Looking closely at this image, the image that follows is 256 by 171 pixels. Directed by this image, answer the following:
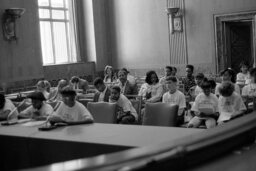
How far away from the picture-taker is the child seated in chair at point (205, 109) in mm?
6055

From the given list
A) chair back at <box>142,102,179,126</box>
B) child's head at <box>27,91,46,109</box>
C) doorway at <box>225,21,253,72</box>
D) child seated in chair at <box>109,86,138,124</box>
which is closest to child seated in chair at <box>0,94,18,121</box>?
child's head at <box>27,91,46,109</box>

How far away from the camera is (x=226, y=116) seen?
228 inches

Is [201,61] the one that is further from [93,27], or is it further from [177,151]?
[177,151]

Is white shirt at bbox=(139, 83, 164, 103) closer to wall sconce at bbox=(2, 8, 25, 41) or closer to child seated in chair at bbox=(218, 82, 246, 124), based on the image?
child seated in chair at bbox=(218, 82, 246, 124)

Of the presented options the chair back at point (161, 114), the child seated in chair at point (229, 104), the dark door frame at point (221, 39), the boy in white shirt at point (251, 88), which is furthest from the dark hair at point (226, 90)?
the dark door frame at point (221, 39)

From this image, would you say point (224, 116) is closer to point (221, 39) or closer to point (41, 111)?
point (41, 111)

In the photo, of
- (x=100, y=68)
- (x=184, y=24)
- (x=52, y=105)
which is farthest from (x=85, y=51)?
(x=52, y=105)

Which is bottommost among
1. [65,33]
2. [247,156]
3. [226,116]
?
[226,116]

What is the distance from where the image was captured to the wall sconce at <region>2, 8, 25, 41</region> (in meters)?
11.0

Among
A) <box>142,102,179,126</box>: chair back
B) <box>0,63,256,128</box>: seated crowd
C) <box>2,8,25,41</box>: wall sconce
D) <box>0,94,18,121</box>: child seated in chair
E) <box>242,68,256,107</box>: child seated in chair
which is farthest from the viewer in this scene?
<box>2,8,25,41</box>: wall sconce

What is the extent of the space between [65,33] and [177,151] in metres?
12.5

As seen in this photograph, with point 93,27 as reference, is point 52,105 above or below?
below

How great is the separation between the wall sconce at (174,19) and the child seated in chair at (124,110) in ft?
21.8

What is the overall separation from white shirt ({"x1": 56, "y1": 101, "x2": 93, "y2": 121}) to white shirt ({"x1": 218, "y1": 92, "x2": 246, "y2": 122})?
184 centimetres
